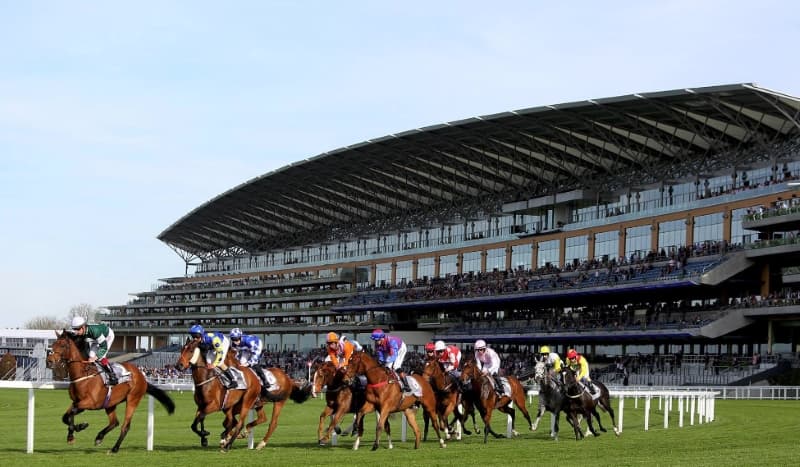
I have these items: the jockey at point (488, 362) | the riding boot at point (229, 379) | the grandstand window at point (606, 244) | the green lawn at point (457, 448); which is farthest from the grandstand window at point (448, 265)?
the riding boot at point (229, 379)

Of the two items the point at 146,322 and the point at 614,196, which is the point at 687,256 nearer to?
the point at 614,196

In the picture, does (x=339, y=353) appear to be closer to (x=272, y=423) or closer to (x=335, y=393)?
(x=335, y=393)

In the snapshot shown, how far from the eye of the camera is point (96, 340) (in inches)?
622

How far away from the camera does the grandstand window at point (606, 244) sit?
63250 mm

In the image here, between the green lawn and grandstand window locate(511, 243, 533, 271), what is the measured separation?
44.4m

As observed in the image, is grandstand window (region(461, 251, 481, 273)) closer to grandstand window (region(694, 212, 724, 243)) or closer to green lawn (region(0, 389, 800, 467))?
grandstand window (region(694, 212, 724, 243))

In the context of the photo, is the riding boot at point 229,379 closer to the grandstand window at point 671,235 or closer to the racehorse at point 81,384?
the racehorse at point 81,384

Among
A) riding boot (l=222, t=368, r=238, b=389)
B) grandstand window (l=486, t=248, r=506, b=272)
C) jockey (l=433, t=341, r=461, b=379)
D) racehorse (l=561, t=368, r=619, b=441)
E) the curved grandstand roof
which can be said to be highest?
the curved grandstand roof

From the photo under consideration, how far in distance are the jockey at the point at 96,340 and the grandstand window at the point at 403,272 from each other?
68.6m

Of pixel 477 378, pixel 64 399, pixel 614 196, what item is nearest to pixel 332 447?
pixel 477 378

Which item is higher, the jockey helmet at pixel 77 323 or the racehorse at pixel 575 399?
the jockey helmet at pixel 77 323

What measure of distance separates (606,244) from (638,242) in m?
2.89

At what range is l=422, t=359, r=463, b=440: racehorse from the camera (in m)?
18.2

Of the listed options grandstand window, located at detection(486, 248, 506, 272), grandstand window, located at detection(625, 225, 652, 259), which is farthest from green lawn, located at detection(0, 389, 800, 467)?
grandstand window, located at detection(486, 248, 506, 272)
